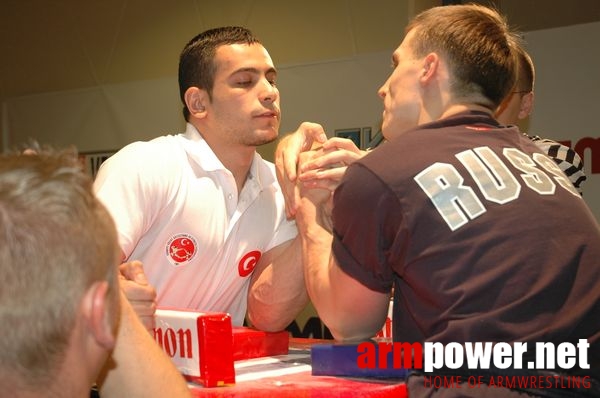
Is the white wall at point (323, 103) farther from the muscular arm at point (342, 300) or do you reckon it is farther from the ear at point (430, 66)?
the muscular arm at point (342, 300)

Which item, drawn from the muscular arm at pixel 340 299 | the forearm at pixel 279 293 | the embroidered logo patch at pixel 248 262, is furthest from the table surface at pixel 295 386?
the embroidered logo patch at pixel 248 262

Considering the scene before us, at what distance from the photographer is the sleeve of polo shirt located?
1414mm

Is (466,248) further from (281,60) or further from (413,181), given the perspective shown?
(281,60)

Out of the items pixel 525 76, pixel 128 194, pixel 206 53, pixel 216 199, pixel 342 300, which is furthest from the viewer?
pixel 206 53

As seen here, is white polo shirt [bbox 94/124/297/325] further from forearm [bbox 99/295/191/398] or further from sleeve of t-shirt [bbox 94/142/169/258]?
forearm [bbox 99/295/191/398]

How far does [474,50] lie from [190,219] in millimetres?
1001

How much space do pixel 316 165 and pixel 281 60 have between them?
3017 millimetres

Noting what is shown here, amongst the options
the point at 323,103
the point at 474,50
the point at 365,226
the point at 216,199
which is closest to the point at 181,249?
the point at 216,199

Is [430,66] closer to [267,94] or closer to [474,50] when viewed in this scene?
[474,50]

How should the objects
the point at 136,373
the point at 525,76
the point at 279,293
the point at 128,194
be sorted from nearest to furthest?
the point at 136,373 → the point at 128,194 → the point at 279,293 → the point at 525,76

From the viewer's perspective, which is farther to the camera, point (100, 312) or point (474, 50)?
point (474, 50)

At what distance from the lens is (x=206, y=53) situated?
2.58 metres

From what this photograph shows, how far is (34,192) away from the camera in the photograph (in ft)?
2.60

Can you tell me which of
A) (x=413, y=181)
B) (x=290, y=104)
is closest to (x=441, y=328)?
(x=413, y=181)
